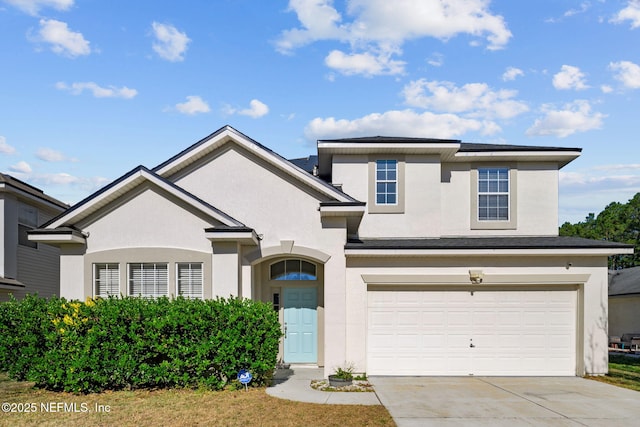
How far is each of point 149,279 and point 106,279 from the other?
1.11 metres

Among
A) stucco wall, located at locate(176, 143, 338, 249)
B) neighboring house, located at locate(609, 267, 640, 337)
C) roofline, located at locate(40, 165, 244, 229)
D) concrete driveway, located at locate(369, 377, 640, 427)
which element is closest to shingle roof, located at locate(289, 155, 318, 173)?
stucco wall, located at locate(176, 143, 338, 249)

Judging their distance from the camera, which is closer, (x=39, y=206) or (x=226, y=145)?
(x=226, y=145)

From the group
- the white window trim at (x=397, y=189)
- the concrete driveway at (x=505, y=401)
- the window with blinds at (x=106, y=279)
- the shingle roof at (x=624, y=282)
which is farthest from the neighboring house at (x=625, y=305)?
the window with blinds at (x=106, y=279)

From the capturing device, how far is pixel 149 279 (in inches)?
508

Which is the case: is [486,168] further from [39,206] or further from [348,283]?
[39,206]

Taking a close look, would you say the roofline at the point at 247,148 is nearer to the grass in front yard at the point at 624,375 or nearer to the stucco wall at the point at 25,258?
the stucco wall at the point at 25,258

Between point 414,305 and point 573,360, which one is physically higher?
point 414,305

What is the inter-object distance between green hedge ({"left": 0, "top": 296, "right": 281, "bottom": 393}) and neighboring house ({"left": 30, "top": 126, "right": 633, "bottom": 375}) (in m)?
1.27

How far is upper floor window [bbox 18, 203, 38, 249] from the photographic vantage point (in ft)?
60.2

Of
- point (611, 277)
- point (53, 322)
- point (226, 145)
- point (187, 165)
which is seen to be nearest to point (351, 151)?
point (226, 145)

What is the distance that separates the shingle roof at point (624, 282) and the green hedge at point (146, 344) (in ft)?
70.0

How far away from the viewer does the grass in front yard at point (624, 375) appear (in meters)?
12.9

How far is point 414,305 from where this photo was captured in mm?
13852

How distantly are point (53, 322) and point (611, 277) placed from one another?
30.3m
